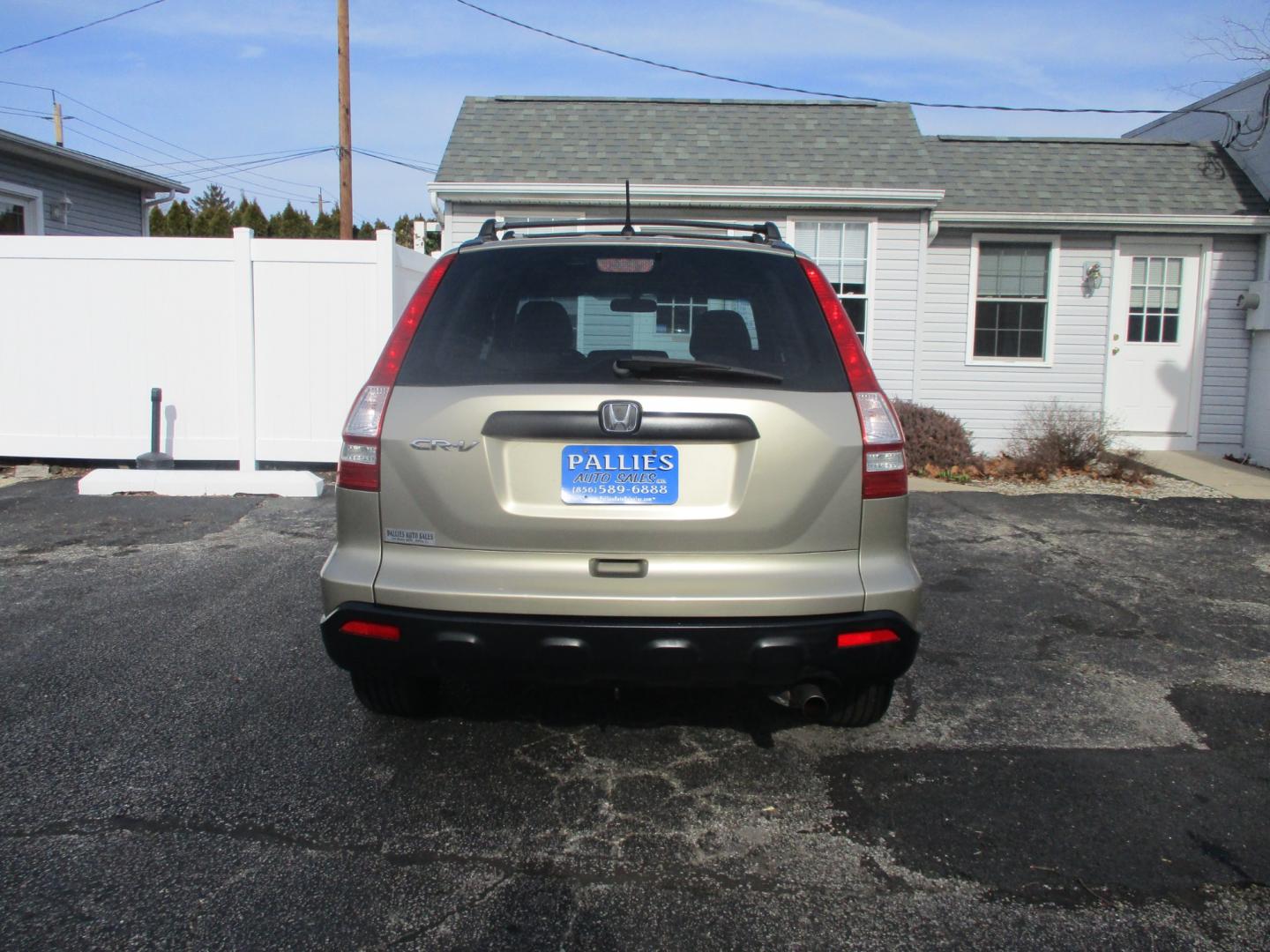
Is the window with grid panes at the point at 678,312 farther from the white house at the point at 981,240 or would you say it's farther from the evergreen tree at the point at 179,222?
the evergreen tree at the point at 179,222

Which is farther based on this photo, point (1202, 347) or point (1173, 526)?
point (1202, 347)

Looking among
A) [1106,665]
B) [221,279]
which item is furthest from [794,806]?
[221,279]

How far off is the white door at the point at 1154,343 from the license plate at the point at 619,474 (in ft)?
35.2

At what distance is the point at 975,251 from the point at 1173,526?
5219 mm

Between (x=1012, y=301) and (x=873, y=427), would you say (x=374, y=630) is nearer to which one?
(x=873, y=427)

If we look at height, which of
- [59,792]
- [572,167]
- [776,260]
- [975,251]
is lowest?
[59,792]

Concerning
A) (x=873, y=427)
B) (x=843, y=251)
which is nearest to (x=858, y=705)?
(x=873, y=427)

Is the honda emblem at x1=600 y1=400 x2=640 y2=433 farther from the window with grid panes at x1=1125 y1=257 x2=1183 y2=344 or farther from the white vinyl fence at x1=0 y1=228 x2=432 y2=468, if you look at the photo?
the window with grid panes at x1=1125 y1=257 x2=1183 y2=344

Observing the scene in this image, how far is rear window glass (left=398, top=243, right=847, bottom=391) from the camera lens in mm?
2918

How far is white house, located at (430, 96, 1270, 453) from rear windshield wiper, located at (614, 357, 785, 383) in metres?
8.91

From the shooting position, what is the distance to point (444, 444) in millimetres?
2795

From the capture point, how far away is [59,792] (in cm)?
298

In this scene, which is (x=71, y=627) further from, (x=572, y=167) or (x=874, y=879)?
(x=572, y=167)

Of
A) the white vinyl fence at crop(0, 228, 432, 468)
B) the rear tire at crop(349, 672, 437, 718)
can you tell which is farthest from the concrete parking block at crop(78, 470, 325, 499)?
the rear tire at crop(349, 672, 437, 718)
